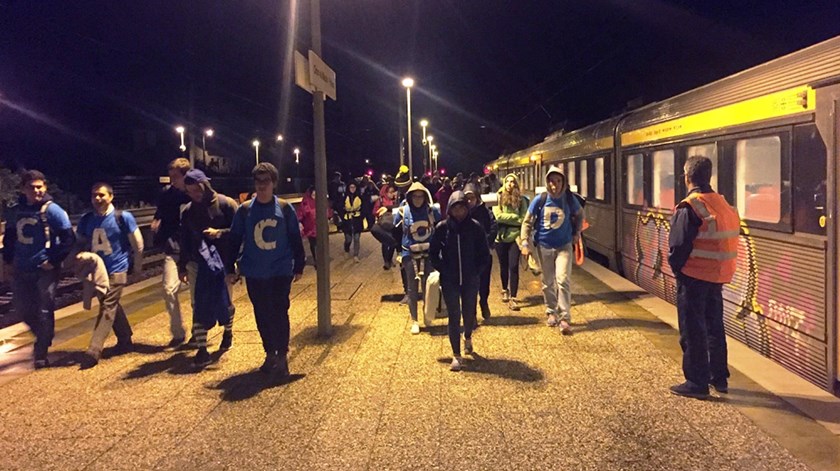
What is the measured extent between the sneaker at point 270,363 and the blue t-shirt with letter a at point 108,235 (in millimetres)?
1870

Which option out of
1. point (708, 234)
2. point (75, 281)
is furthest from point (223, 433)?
point (75, 281)

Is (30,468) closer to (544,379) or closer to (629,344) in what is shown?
(544,379)

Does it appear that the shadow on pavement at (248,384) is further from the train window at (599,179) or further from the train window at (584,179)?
the train window at (584,179)

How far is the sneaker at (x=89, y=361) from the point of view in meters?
6.29

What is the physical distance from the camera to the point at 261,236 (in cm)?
576

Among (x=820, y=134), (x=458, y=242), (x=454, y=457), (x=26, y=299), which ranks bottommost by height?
(x=454, y=457)

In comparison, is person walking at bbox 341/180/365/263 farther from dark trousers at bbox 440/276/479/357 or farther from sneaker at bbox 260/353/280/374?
sneaker at bbox 260/353/280/374

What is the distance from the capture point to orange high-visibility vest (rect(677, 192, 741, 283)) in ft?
16.3

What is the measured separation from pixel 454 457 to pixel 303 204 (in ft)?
28.8

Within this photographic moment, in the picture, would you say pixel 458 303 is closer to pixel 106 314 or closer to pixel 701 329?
pixel 701 329

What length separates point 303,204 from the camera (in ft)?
40.7

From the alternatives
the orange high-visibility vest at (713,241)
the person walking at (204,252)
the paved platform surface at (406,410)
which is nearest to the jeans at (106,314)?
the paved platform surface at (406,410)

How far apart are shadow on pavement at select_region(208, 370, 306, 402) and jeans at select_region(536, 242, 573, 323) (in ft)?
9.69

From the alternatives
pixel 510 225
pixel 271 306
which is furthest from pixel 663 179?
pixel 271 306
